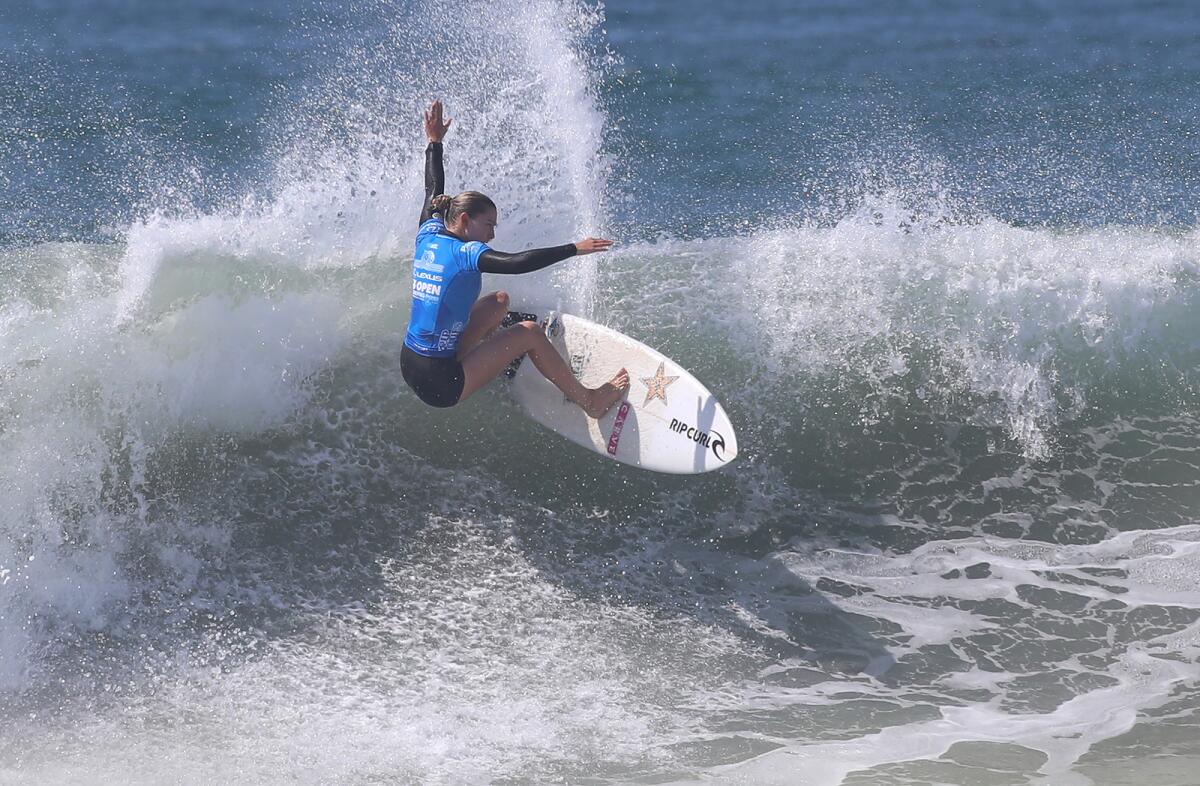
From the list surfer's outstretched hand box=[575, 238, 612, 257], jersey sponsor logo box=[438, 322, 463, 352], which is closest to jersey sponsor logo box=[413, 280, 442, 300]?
jersey sponsor logo box=[438, 322, 463, 352]

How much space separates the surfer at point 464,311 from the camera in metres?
5.88

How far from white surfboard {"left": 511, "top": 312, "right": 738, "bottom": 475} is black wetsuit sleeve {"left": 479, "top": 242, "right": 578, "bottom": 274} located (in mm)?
1352

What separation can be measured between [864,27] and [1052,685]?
812 centimetres

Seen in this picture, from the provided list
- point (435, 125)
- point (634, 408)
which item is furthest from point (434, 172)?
point (634, 408)

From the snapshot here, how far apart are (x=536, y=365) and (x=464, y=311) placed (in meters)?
0.76

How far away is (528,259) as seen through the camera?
563cm

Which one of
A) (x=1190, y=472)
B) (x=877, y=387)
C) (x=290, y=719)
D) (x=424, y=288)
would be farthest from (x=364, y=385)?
(x=1190, y=472)

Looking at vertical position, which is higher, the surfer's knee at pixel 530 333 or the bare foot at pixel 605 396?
the surfer's knee at pixel 530 333

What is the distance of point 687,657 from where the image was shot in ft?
20.7

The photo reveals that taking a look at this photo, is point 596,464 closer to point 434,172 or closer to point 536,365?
point 536,365

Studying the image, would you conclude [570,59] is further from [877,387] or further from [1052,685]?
[1052,685]

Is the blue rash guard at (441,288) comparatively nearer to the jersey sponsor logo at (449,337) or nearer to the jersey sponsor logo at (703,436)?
the jersey sponsor logo at (449,337)

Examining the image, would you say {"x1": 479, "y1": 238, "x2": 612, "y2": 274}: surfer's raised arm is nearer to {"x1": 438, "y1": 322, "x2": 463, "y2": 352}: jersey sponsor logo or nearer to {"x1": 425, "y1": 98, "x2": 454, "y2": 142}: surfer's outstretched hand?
{"x1": 438, "y1": 322, "x2": 463, "y2": 352}: jersey sponsor logo

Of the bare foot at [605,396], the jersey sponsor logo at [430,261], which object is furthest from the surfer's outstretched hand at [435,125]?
the bare foot at [605,396]
